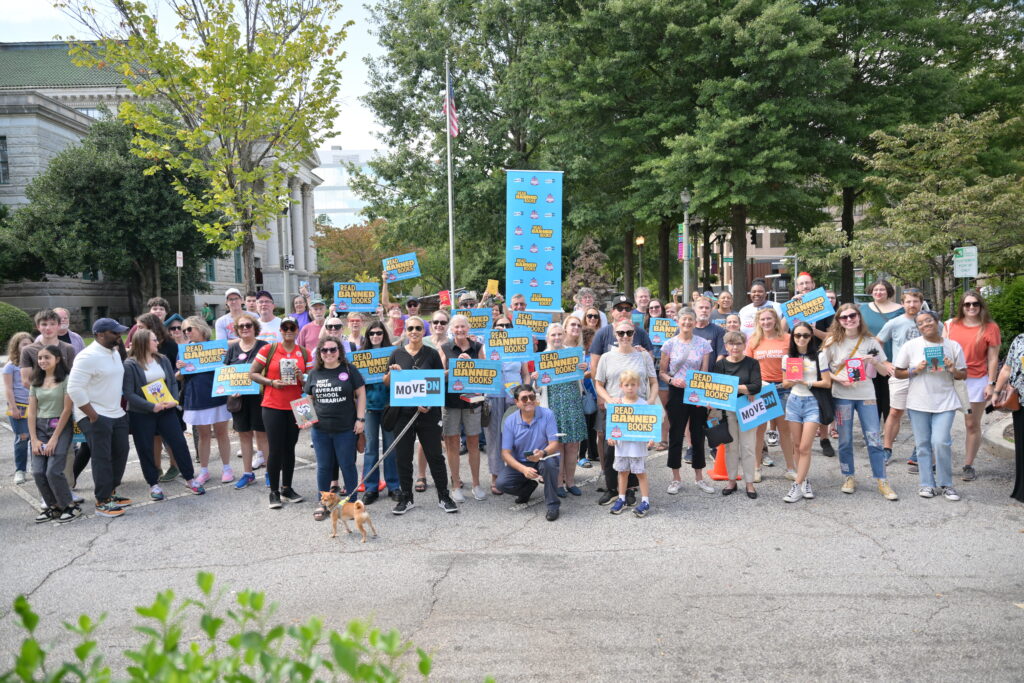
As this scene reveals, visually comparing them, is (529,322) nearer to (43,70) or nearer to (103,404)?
(103,404)

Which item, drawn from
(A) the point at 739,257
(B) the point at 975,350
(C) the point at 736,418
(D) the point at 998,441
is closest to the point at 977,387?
(B) the point at 975,350

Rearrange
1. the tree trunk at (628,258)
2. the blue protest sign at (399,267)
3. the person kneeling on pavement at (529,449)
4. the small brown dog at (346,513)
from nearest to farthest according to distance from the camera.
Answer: the small brown dog at (346,513), the person kneeling on pavement at (529,449), the blue protest sign at (399,267), the tree trunk at (628,258)

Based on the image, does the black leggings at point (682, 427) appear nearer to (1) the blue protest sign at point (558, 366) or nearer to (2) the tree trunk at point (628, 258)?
(1) the blue protest sign at point (558, 366)

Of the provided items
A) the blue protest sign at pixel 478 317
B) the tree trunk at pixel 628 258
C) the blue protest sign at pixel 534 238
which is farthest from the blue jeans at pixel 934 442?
the tree trunk at pixel 628 258

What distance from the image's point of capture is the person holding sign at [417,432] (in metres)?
7.55

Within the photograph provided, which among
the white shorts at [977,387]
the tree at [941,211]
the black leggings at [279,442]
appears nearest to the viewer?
the black leggings at [279,442]

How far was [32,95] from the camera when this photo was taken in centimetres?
3481

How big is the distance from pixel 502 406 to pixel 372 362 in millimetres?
1649

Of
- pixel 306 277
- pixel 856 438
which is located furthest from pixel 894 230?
pixel 306 277

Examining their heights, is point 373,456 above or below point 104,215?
below

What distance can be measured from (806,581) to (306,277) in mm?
66319

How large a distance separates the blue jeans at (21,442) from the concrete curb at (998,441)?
1176cm

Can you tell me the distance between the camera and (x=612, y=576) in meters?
5.71

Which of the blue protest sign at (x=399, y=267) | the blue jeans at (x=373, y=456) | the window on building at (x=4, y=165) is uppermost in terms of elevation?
the window on building at (x=4, y=165)
